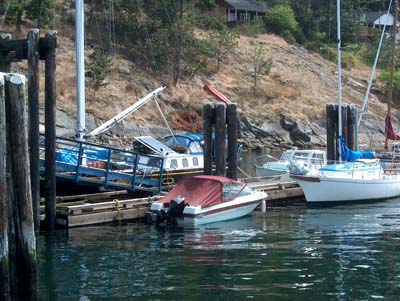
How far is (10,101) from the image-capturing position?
1491cm

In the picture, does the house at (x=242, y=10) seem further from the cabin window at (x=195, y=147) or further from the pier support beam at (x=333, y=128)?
the cabin window at (x=195, y=147)

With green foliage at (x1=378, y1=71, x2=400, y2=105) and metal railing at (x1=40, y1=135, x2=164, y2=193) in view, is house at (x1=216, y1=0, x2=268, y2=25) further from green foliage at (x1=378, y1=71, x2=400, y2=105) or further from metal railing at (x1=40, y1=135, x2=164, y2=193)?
metal railing at (x1=40, y1=135, x2=164, y2=193)

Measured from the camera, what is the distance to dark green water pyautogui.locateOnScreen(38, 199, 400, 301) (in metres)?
17.0

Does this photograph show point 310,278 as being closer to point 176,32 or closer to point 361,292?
point 361,292

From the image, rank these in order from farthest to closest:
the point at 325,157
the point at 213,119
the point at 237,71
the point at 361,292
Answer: the point at 237,71 < the point at 325,157 < the point at 213,119 < the point at 361,292

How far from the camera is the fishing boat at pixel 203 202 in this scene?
81.9ft

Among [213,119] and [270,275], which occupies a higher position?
[213,119]

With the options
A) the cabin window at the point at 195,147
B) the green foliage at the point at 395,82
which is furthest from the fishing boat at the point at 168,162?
the green foliage at the point at 395,82

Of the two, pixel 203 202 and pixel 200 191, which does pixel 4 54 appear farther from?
pixel 203 202

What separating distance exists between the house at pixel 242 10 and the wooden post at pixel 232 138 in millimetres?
59027

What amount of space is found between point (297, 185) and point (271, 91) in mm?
39062

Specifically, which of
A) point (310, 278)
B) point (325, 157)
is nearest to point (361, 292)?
point (310, 278)

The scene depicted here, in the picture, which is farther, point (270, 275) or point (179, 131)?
point (179, 131)

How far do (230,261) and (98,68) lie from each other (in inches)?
1616
